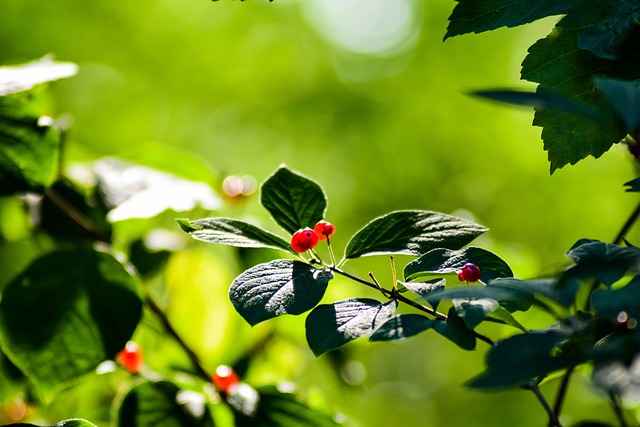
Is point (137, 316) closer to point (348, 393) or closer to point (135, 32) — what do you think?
point (348, 393)

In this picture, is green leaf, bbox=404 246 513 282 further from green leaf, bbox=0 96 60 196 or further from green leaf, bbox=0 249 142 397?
green leaf, bbox=0 96 60 196

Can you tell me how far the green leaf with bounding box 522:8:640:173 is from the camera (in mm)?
623

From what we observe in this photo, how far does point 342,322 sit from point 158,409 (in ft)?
1.34

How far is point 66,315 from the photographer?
847 millimetres

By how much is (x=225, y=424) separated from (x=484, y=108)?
154 inches

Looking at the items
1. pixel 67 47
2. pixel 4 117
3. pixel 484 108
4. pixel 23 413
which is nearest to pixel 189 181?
pixel 4 117

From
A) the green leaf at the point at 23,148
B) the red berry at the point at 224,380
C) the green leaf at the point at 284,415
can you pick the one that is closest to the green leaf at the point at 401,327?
the green leaf at the point at 284,415

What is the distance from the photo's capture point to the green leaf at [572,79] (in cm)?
62

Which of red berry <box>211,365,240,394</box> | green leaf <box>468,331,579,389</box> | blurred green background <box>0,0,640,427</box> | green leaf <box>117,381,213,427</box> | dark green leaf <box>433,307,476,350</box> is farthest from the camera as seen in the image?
blurred green background <box>0,0,640,427</box>

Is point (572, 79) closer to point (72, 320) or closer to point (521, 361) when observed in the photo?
point (521, 361)

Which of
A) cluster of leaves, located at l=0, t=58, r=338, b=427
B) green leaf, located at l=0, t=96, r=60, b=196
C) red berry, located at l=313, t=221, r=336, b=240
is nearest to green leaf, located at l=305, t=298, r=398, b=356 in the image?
red berry, located at l=313, t=221, r=336, b=240

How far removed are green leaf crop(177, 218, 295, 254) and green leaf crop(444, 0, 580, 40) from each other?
252mm

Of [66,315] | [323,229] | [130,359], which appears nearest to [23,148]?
[66,315]

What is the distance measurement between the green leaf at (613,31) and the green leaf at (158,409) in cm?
62
